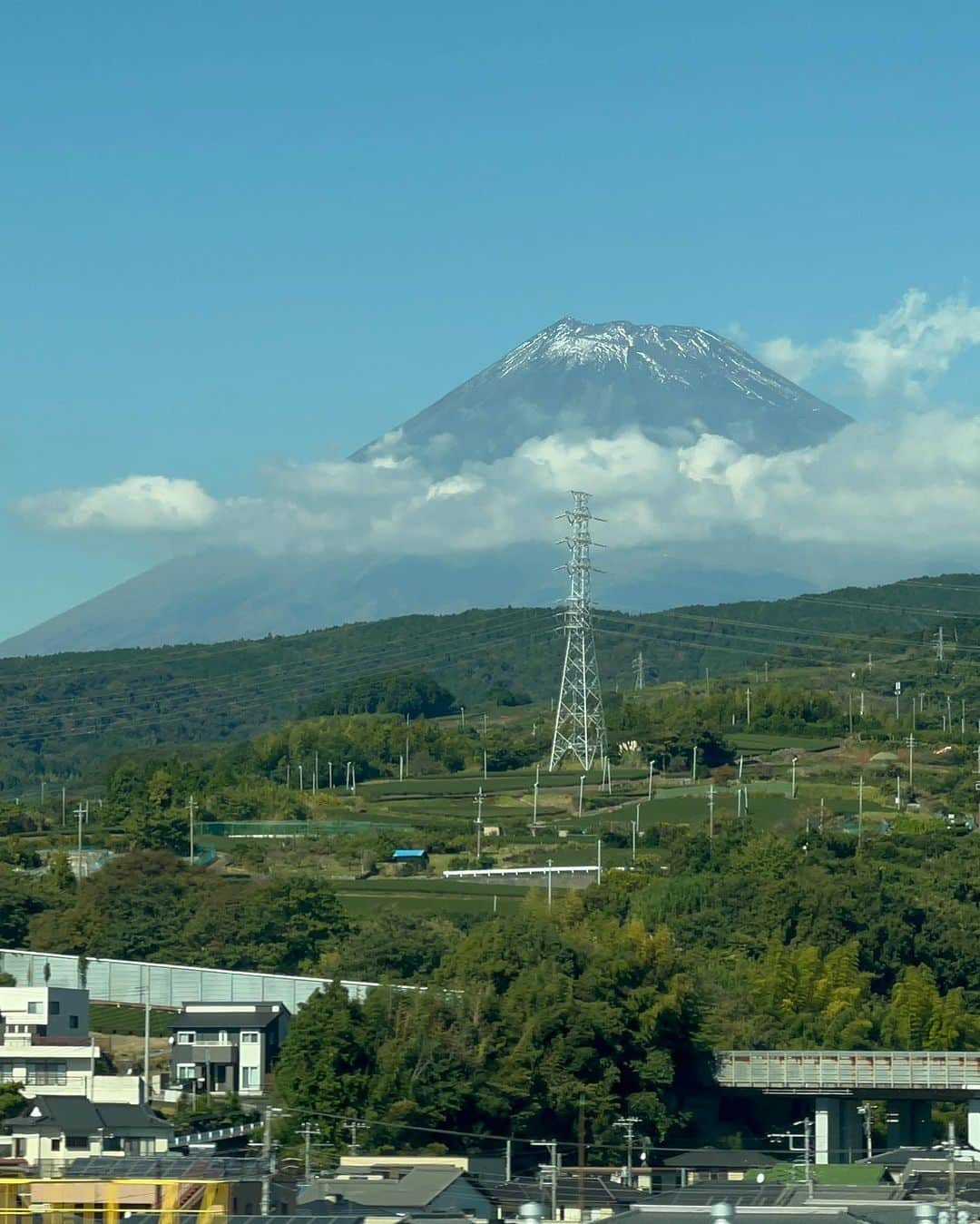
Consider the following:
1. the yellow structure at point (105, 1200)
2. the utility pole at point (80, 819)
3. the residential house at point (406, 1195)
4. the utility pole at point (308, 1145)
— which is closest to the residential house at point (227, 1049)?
the utility pole at point (308, 1145)

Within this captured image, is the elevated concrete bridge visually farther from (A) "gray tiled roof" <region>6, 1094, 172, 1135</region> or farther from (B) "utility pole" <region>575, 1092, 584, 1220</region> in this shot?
(A) "gray tiled roof" <region>6, 1094, 172, 1135</region>

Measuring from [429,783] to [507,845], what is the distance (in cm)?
1702

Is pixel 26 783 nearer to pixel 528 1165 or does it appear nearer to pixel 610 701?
pixel 610 701

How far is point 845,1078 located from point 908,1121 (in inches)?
128

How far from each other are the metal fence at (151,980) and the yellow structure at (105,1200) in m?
36.2

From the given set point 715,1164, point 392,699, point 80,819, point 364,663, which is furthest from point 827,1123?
point 364,663

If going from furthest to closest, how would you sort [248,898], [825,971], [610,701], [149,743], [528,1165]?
[149,743], [610,701], [248,898], [825,971], [528,1165]

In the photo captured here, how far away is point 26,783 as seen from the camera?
472ft

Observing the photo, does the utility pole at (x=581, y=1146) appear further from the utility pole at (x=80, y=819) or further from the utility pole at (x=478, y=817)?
the utility pole at (x=478, y=817)

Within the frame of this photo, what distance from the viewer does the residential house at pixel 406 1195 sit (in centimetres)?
2634

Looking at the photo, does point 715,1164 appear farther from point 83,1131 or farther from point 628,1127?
point 83,1131

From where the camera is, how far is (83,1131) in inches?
1501

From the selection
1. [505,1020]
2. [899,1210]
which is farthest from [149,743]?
[899,1210]

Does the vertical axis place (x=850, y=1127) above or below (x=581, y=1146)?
below
